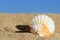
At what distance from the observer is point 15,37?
785 cm

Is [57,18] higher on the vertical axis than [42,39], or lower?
higher

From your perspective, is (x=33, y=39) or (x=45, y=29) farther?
(x=45, y=29)

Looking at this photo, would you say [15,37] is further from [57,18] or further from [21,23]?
[57,18]

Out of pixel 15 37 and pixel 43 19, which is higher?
pixel 43 19

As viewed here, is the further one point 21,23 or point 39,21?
point 21,23

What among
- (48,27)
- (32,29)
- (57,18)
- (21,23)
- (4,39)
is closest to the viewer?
(4,39)

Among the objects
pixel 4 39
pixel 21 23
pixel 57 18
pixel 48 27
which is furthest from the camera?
pixel 57 18

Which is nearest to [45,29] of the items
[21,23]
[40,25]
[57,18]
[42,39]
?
[40,25]

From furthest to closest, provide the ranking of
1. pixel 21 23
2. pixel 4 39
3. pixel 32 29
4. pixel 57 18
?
1. pixel 57 18
2. pixel 21 23
3. pixel 32 29
4. pixel 4 39

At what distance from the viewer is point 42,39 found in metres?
8.05

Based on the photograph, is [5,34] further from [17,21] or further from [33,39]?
[17,21]

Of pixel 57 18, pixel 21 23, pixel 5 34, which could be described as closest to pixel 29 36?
pixel 5 34

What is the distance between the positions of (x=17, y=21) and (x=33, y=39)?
898 cm

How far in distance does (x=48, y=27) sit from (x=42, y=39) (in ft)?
11.3
